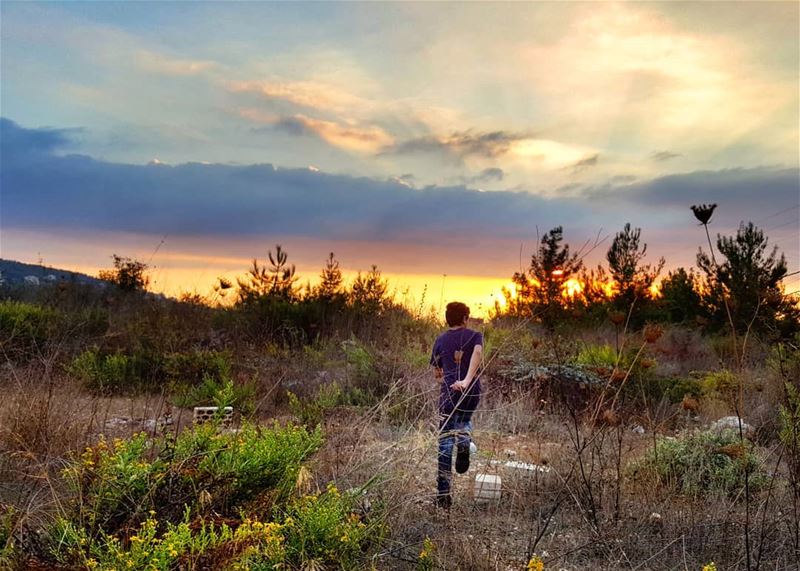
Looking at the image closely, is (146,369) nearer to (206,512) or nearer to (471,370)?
(471,370)

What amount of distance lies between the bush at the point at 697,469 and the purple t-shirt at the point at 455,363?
1537 mm

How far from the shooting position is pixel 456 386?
16.3 ft

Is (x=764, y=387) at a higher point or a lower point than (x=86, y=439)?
higher

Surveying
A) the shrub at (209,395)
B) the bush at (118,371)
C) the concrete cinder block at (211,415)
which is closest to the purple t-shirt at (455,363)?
the concrete cinder block at (211,415)

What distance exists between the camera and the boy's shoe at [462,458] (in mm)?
5156

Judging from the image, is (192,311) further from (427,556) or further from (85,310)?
(427,556)

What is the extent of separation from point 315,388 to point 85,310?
242 inches

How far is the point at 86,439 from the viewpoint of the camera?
518 centimetres

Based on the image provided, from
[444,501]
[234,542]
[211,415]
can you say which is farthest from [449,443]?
[234,542]

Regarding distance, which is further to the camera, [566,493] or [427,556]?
[566,493]

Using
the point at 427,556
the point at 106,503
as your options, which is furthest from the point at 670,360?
the point at 106,503

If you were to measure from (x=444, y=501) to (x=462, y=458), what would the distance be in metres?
0.51

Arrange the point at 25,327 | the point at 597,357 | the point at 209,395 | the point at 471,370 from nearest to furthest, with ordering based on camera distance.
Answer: the point at 471,370, the point at 209,395, the point at 25,327, the point at 597,357

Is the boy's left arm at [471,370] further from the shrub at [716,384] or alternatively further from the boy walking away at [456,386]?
the shrub at [716,384]
